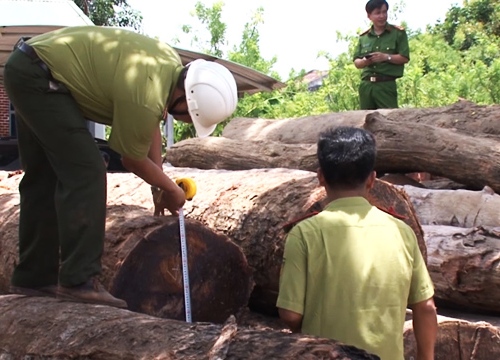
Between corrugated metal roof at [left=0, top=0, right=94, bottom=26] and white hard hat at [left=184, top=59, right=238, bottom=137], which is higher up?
corrugated metal roof at [left=0, top=0, right=94, bottom=26]

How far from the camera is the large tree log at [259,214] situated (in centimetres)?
485

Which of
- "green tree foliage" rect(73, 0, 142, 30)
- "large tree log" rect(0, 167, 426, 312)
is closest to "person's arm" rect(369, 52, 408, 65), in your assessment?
"large tree log" rect(0, 167, 426, 312)

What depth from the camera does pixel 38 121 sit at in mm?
4039

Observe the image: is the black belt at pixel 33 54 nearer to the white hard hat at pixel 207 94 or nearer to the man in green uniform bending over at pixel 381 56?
the white hard hat at pixel 207 94

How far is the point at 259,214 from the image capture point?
503 centimetres

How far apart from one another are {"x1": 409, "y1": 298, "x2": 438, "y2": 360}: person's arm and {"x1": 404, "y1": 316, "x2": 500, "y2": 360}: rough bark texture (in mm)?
1223

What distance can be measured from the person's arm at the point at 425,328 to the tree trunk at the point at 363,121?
4.47m

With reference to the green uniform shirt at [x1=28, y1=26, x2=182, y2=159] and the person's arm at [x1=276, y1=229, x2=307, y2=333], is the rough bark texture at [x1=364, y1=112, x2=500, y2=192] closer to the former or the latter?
the green uniform shirt at [x1=28, y1=26, x2=182, y2=159]

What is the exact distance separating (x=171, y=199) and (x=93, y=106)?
24.1 inches

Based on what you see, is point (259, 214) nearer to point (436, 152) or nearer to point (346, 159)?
point (346, 159)

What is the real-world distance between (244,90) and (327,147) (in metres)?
10.8

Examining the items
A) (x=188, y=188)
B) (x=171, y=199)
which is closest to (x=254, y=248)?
(x=188, y=188)

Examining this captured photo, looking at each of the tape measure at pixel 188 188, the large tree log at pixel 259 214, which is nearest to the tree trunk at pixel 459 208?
the large tree log at pixel 259 214

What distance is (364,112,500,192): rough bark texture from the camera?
22.8ft
